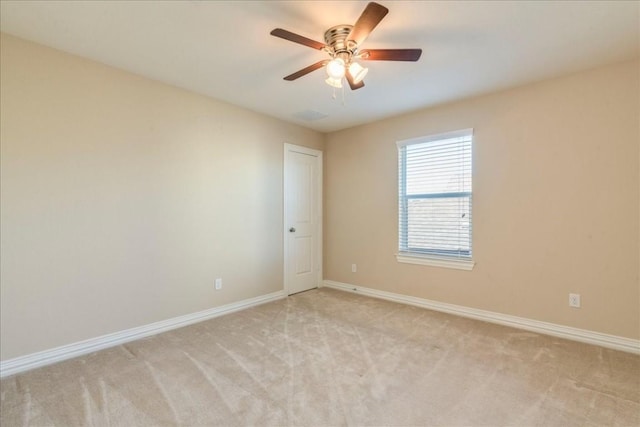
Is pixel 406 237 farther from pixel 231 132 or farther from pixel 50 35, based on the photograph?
pixel 50 35

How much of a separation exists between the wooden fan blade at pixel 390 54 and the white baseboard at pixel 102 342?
9.85 feet

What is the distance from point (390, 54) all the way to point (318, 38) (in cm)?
61

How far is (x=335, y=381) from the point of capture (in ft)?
6.93

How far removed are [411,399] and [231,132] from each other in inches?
127

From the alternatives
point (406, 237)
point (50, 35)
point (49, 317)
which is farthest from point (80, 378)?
point (406, 237)

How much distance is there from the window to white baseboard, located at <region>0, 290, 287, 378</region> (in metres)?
2.34

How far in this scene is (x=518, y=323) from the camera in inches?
122

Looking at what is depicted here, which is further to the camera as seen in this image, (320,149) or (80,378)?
(320,149)

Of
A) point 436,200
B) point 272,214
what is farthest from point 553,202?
point 272,214

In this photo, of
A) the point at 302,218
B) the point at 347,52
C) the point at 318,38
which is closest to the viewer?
the point at 347,52

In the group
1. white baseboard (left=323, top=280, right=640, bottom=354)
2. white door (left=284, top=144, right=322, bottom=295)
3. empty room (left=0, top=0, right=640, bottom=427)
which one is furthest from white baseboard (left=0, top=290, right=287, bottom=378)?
white baseboard (left=323, top=280, right=640, bottom=354)

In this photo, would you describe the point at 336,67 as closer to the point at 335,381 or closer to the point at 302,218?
the point at 335,381

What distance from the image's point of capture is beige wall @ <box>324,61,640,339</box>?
8.54 ft

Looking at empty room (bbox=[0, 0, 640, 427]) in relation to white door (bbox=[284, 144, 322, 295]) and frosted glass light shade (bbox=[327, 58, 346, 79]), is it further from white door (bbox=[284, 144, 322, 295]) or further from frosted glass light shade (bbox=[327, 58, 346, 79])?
white door (bbox=[284, 144, 322, 295])
